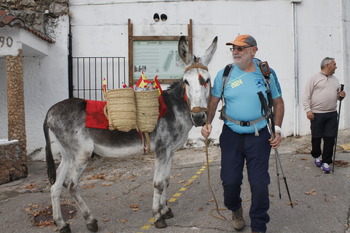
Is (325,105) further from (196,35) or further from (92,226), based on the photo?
(92,226)

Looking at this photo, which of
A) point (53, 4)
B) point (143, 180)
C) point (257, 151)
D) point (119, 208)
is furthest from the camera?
point (53, 4)

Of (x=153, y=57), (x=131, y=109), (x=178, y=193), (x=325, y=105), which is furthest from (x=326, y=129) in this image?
(x=153, y=57)

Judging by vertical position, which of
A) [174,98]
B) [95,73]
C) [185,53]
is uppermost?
[95,73]

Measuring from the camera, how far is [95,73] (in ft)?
32.3

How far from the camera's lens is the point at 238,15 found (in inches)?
393

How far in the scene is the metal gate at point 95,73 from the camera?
387 inches

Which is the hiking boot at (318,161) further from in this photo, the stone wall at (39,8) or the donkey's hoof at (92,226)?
the stone wall at (39,8)

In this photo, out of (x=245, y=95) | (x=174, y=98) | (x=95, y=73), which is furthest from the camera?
(x=95, y=73)

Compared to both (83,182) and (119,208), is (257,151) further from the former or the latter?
(83,182)

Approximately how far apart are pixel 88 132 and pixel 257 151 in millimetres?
2198

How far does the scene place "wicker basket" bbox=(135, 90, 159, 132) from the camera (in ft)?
14.5

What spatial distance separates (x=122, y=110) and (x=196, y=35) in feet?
20.2

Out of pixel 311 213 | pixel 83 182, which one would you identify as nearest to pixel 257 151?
pixel 311 213

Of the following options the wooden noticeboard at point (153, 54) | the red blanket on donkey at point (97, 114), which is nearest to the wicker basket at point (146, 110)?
the red blanket on donkey at point (97, 114)
